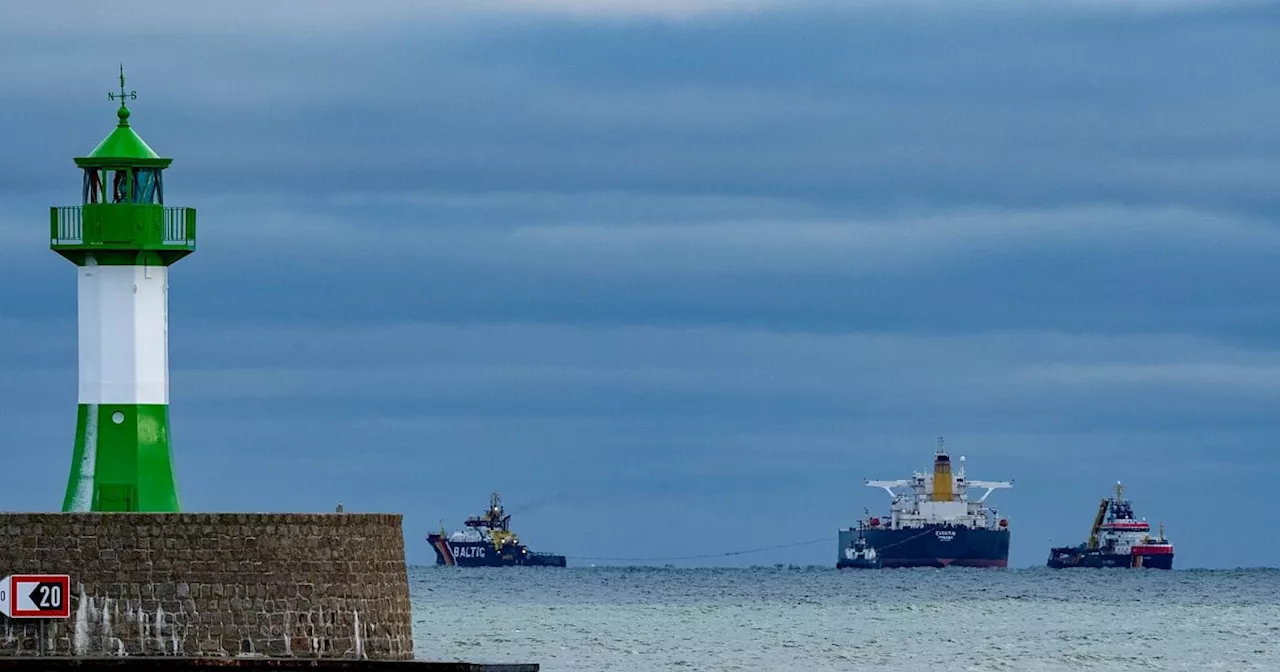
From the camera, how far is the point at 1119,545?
168m

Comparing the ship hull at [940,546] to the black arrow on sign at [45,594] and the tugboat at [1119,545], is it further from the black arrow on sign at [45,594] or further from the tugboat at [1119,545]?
the black arrow on sign at [45,594]

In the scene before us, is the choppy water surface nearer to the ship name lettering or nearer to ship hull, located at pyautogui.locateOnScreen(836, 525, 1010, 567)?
ship hull, located at pyautogui.locateOnScreen(836, 525, 1010, 567)

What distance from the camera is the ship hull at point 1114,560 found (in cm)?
16725

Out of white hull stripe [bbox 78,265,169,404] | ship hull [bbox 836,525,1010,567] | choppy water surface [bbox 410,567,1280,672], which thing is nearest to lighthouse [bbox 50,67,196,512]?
white hull stripe [bbox 78,265,169,404]

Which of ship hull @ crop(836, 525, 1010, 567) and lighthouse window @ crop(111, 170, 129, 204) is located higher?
lighthouse window @ crop(111, 170, 129, 204)

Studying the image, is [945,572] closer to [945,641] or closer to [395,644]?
[945,641]

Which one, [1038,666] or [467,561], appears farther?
[467,561]

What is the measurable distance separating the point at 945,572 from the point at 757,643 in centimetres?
10448

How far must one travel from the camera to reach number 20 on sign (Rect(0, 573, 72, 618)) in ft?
73.8

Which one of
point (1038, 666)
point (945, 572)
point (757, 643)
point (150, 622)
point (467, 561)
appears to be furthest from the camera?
point (467, 561)

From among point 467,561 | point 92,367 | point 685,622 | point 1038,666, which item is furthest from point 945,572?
point 92,367

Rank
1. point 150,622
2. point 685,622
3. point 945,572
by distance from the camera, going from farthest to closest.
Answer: point 945,572
point 685,622
point 150,622

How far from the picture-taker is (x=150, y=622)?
896 inches

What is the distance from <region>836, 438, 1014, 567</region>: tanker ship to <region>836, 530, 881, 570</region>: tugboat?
0.95 ft
